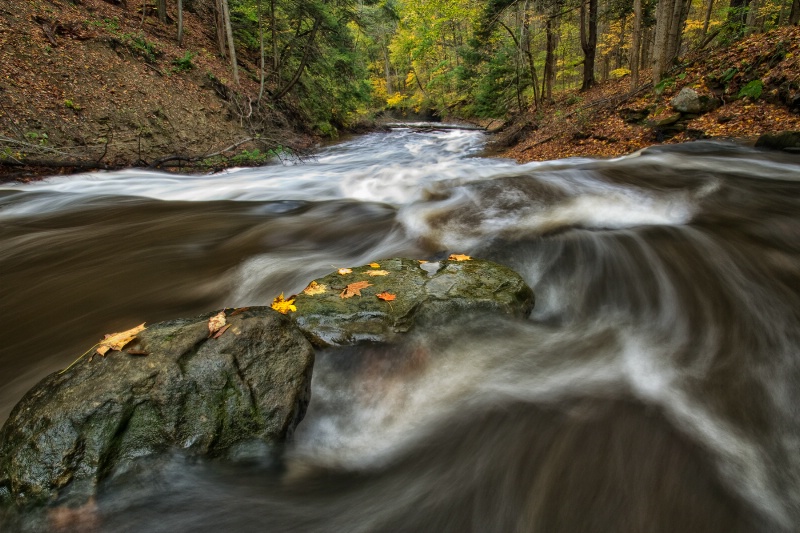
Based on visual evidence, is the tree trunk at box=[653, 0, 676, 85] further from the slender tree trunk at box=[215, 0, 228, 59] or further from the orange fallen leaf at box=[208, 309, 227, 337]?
the slender tree trunk at box=[215, 0, 228, 59]

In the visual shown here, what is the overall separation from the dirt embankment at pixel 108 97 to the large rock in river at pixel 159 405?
326 inches

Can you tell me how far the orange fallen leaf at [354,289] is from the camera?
9.87 feet

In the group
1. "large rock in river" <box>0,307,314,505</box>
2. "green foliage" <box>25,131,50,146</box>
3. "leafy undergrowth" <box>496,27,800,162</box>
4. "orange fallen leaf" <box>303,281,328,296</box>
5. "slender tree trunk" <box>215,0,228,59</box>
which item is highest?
"slender tree trunk" <box>215,0,228,59</box>

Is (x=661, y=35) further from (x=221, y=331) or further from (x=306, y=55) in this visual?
(x=221, y=331)

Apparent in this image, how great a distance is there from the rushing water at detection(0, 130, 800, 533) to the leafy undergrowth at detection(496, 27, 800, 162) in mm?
2815

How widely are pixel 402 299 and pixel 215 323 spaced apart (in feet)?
4.33

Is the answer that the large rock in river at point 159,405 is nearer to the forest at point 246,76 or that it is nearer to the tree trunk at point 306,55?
the forest at point 246,76

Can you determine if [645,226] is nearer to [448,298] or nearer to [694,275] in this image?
[694,275]

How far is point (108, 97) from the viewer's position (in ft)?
31.6

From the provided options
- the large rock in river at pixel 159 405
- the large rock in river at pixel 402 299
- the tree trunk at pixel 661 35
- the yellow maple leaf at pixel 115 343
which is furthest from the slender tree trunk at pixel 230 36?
the large rock in river at pixel 159 405

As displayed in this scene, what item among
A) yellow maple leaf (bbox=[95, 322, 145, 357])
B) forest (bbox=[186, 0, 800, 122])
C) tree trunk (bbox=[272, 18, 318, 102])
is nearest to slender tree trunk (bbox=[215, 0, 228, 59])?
forest (bbox=[186, 0, 800, 122])

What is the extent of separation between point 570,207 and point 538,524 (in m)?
4.58

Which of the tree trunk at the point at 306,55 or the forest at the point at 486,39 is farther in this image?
the tree trunk at the point at 306,55

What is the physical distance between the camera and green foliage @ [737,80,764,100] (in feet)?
26.9
